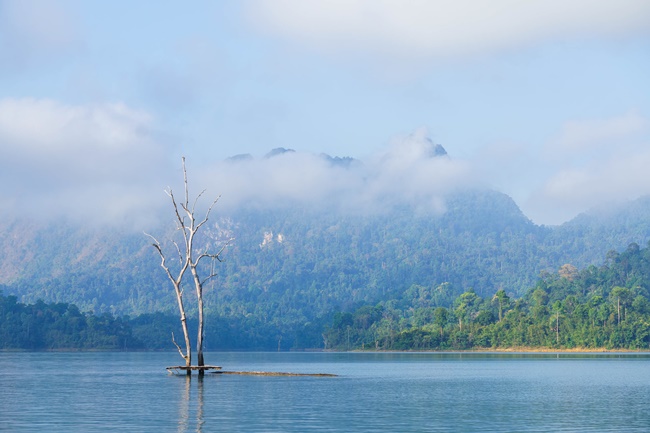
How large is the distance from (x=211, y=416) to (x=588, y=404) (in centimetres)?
2345

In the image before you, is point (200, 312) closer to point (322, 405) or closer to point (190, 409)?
point (322, 405)

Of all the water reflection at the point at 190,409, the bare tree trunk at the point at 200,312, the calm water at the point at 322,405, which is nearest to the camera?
the water reflection at the point at 190,409

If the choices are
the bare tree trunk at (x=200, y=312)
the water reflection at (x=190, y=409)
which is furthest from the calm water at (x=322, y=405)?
the bare tree trunk at (x=200, y=312)

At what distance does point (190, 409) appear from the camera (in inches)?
2109

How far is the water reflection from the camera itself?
4456cm

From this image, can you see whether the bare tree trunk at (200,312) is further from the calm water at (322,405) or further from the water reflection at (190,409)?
the water reflection at (190,409)

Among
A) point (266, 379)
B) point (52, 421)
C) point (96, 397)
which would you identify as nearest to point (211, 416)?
point (52, 421)

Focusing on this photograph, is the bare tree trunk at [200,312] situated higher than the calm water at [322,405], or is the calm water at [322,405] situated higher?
the bare tree trunk at [200,312]

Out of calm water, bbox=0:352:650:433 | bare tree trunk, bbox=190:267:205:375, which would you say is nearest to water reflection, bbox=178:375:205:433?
calm water, bbox=0:352:650:433

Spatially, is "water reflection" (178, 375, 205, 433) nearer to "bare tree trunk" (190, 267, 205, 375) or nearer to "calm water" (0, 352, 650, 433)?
"calm water" (0, 352, 650, 433)

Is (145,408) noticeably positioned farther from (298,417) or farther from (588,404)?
(588,404)

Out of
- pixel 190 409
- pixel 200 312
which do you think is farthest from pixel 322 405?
pixel 200 312

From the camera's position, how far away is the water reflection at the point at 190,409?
44.6 m

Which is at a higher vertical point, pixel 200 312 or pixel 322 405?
pixel 200 312
